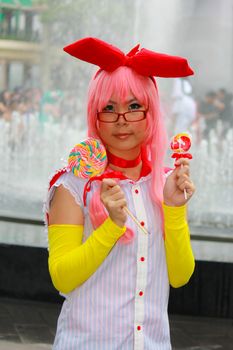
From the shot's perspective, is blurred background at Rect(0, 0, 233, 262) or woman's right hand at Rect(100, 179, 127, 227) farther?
blurred background at Rect(0, 0, 233, 262)

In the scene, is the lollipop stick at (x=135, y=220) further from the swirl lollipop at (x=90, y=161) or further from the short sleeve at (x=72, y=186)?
the short sleeve at (x=72, y=186)

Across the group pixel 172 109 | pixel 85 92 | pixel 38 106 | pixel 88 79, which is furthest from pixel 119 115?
pixel 38 106

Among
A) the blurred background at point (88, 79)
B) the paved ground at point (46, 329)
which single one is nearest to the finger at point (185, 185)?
the paved ground at point (46, 329)

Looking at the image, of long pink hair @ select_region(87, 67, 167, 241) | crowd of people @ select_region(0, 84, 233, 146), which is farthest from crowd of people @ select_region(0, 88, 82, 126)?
long pink hair @ select_region(87, 67, 167, 241)

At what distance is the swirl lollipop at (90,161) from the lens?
2666 millimetres

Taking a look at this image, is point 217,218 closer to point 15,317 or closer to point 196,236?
point 196,236

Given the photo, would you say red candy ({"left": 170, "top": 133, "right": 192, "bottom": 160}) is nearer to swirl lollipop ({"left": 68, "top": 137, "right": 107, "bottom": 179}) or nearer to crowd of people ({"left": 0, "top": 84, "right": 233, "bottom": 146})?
swirl lollipop ({"left": 68, "top": 137, "right": 107, "bottom": 179})

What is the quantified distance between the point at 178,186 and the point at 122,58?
0.41 m

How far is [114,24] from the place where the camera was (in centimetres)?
1158

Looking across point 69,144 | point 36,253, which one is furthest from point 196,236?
point 69,144

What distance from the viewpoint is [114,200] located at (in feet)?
8.43

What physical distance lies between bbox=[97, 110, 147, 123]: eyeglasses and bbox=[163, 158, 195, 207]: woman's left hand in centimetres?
18

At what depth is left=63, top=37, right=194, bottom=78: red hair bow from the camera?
2740mm

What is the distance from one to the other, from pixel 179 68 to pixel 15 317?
3.23 metres
